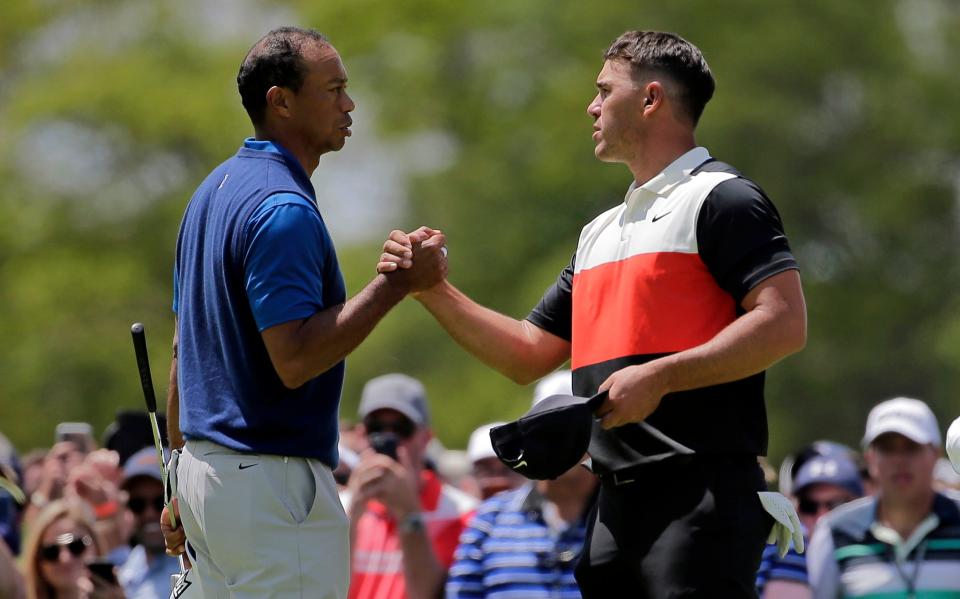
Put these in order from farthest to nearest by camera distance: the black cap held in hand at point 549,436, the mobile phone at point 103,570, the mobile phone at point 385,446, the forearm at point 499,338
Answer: the mobile phone at point 385,446, the mobile phone at point 103,570, the forearm at point 499,338, the black cap held in hand at point 549,436

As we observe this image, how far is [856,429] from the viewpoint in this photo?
84.7 ft

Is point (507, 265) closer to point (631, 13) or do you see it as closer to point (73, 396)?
point (631, 13)

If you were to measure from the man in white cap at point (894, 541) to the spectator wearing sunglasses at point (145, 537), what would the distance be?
9.69ft

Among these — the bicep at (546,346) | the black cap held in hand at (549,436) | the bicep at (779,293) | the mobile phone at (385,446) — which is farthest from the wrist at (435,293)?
the mobile phone at (385,446)

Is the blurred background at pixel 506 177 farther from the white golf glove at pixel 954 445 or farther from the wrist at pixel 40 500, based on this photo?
the white golf glove at pixel 954 445

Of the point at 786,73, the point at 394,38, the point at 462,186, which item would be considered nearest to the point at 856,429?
the point at 786,73

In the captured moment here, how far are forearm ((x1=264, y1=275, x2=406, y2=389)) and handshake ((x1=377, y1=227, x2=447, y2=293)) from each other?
0.57ft

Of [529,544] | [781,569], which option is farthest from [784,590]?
[529,544]

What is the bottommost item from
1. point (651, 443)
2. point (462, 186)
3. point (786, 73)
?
point (651, 443)

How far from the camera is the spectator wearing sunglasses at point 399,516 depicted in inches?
280

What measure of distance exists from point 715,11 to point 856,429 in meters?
6.96

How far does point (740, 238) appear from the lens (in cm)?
450

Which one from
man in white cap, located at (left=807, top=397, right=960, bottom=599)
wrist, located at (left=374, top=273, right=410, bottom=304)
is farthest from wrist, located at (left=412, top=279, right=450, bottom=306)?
man in white cap, located at (left=807, top=397, right=960, bottom=599)

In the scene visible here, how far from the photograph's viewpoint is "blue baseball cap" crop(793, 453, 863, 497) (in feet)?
28.8
